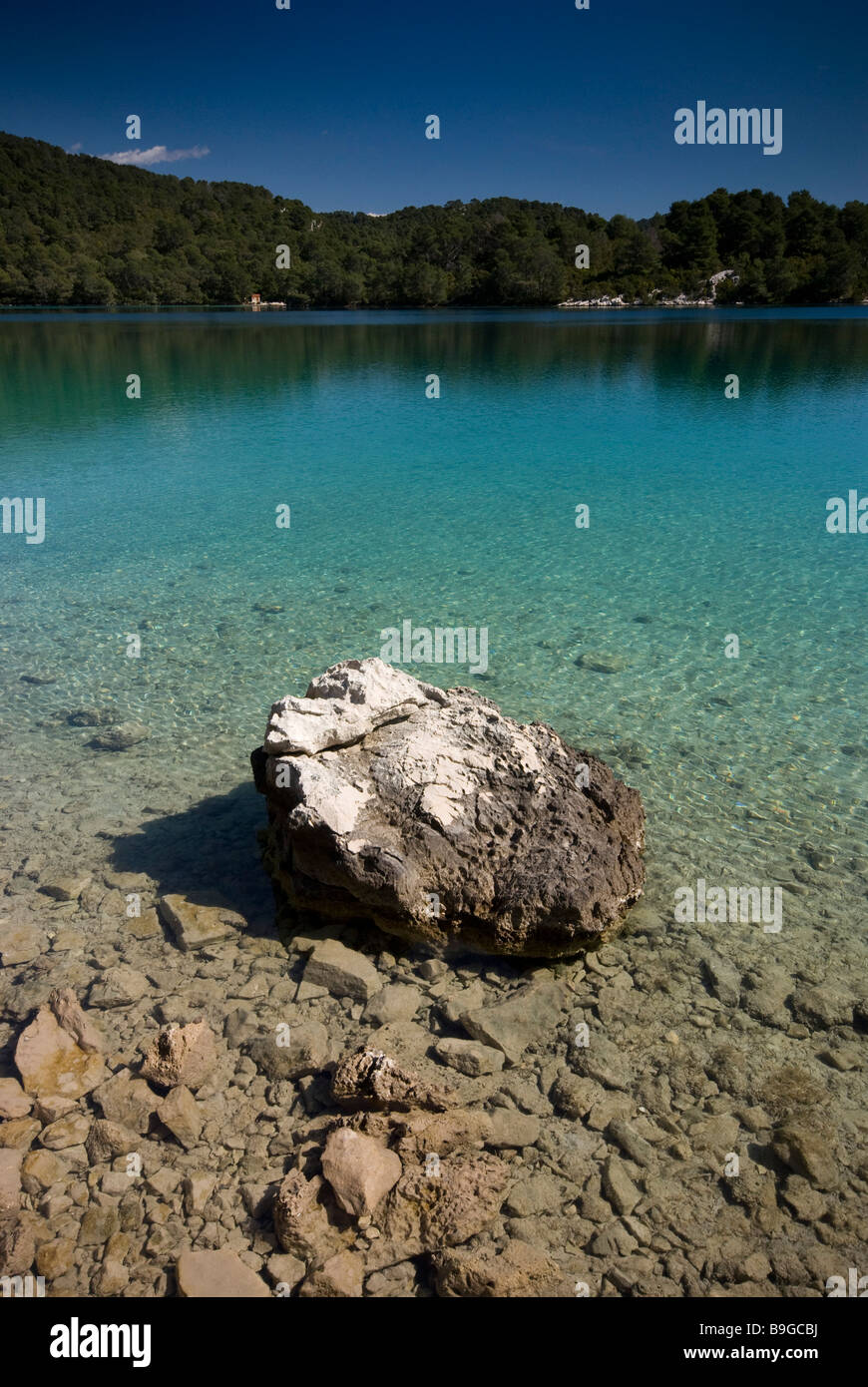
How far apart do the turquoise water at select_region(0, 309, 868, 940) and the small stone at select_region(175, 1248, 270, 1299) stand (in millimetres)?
3462

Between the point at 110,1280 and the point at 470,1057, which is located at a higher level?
the point at 470,1057

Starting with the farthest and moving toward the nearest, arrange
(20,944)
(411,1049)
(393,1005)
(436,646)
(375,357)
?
(375,357) → (436,646) → (20,944) → (393,1005) → (411,1049)

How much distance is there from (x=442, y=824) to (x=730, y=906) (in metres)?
2.19

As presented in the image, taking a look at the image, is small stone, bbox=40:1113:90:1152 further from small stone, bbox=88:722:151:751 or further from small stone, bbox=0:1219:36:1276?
small stone, bbox=88:722:151:751

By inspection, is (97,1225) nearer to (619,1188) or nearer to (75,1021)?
(75,1021)

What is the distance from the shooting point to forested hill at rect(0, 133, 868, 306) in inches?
4195

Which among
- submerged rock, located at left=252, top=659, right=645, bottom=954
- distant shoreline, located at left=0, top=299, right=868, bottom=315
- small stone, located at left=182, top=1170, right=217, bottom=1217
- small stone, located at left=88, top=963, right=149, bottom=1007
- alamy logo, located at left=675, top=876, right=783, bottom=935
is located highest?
distant shoreline, located at left=0, top=299, right=868, bottom=315

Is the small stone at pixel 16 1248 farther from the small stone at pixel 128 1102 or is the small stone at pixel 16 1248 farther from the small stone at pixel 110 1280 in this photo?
the small stone at pixel 128 1102

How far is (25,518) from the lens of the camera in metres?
15.5

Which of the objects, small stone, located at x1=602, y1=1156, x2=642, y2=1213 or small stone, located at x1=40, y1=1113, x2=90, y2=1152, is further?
small stone, located at x1=40, y1=1113, x2=90, y2=1152

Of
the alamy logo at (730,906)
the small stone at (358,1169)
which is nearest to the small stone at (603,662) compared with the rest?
the alamy logo at (730,906)

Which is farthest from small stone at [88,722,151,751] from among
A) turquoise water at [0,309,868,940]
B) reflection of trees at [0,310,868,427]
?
reflection of trees at [0,310,868,427]

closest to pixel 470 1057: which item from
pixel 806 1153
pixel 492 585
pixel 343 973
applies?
pixel 343 973
